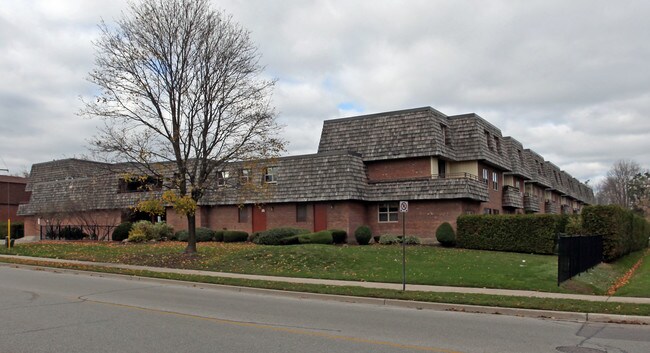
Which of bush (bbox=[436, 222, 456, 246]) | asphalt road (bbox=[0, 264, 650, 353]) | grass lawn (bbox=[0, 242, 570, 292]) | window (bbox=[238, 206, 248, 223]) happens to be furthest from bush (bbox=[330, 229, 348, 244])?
asphalt road (bbox=[0, 264, 650, 353])

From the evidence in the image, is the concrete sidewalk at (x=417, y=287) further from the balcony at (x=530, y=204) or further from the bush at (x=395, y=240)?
the balcony at (x=530, y=204)

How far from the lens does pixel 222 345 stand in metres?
7.96

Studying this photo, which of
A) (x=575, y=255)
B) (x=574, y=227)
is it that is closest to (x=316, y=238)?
(x=574, y=227)

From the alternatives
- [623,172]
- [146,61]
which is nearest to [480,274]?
[146,61]

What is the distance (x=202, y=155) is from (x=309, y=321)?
45.2 feet

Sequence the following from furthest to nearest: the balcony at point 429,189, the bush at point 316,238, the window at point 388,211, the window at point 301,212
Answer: the window at point 388,211 < the window at point 301,212 < the balcony at point 429,189 < the bush at point 316,238

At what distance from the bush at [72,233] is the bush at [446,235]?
26429mm

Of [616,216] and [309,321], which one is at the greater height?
[616,216]

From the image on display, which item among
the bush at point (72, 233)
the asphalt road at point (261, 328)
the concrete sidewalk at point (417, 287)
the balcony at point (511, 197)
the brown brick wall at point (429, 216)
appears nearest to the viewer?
the asphalt road at point (261, 328)

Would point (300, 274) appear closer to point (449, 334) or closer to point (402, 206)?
point (402, 206)

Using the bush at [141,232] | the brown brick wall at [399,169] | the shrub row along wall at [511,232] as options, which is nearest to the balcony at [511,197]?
the brown brick wall at [399,169]

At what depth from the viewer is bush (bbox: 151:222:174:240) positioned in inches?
1374

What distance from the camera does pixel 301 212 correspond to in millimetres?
34594

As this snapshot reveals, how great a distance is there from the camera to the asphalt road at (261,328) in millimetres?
8047
